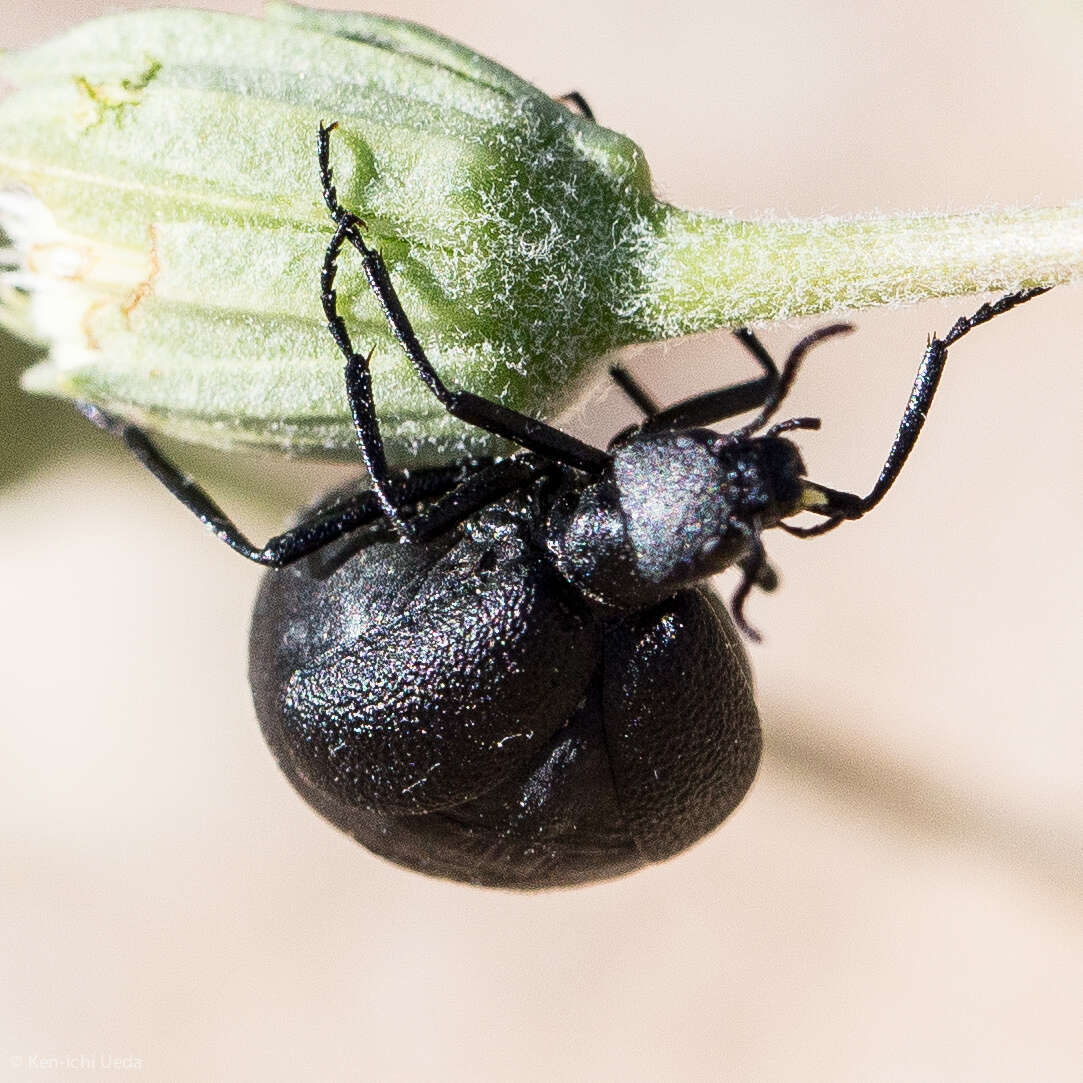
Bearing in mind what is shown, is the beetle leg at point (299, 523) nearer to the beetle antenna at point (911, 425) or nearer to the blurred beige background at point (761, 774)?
the beetle antenna at point (911, 425)

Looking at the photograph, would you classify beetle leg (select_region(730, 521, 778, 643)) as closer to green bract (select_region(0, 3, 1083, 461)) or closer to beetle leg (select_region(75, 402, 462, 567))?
green bract (select_region(0, 3, 1083, 461))

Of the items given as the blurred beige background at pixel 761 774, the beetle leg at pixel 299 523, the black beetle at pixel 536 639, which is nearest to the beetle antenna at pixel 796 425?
the black beetle at pixel 536 639

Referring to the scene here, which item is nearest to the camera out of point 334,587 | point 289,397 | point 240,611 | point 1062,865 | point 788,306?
point 788,306

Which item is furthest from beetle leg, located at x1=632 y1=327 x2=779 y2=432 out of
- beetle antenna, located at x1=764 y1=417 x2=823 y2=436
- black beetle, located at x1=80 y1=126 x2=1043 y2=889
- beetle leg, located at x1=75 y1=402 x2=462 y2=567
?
beetle leg, located at x1=75 y1=402 x2=462 y2=567

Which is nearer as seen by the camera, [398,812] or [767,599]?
[398,812]

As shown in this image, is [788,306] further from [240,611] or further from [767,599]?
[240,611]

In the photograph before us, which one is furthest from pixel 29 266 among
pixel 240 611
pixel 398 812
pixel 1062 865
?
pixel 1062 865

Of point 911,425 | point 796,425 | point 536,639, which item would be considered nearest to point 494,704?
point 536,639
